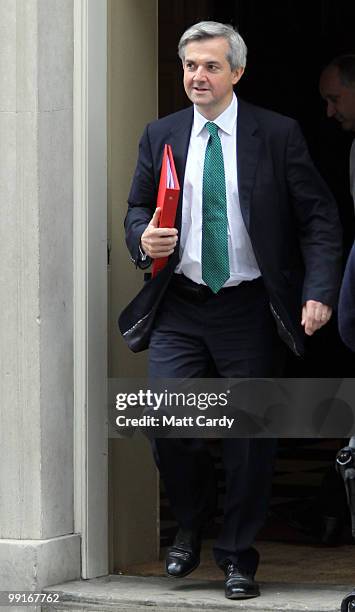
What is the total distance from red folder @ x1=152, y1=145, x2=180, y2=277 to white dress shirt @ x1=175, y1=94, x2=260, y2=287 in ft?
0.35

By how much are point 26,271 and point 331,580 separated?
5.61 ft

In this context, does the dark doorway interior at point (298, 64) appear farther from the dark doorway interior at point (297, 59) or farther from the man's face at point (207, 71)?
the man's face at point (207, 71)

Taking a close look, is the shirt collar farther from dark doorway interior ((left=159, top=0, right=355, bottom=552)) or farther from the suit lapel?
dark doorway interior ((left=159, top=0, right=355, bottom=552))

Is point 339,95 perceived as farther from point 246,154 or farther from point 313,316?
point 313,316

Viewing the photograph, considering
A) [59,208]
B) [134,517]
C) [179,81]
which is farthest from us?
[179,81]

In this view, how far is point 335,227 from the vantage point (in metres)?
5.85

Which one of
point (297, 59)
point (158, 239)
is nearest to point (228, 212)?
point (158, 239)

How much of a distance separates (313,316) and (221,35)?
1.09 meters

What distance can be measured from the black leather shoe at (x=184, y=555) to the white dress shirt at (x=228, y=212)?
3.15 ft

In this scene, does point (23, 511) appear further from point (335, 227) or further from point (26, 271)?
point (335, 227)

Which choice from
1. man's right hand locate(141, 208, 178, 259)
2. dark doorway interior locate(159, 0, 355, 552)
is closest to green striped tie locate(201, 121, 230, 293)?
man's right hand locate(141, 208, 178, 259)

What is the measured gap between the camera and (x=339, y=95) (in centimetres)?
668

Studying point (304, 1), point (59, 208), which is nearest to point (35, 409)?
point (59, 208)

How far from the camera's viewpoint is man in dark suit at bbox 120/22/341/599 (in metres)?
5.84
